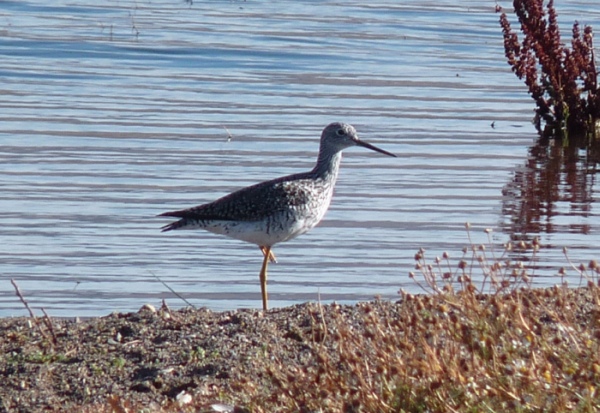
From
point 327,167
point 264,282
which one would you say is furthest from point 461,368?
point 327,167

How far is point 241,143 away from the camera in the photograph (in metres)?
12.4

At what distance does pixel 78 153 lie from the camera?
11.7 meters

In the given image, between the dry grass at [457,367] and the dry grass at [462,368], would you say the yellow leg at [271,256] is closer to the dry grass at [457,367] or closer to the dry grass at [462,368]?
the dry grass at [457,367]

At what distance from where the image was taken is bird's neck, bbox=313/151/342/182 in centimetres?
831

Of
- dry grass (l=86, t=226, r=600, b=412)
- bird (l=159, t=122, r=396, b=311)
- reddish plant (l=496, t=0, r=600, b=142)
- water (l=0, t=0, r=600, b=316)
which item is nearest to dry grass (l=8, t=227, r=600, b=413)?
dry grass (l=86, t=226, r=600, b=412)

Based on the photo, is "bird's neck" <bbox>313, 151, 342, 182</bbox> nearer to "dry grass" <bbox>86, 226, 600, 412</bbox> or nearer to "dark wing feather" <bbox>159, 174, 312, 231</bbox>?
"dark wing feather" <bbox>159, 174, 312, 231</bbox>

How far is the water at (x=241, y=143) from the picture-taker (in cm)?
833

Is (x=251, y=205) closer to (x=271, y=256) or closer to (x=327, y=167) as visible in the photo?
(x=271, y=256)

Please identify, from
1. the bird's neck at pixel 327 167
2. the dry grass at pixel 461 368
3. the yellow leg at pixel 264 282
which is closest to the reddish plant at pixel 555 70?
the bird's neck at pixel 327 167

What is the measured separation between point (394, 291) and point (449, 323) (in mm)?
3401

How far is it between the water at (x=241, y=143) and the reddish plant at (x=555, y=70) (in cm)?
45

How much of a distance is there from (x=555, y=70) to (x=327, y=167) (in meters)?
5.86

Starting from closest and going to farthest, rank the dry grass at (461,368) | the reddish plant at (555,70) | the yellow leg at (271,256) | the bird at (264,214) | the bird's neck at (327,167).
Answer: the dry grass at (461,368) → the bird at (264,214) → the yellow leg at (271,256) → the bird's neck at (327,167) → the reddish plant at (555,70)

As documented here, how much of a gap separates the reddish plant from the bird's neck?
5240mm
